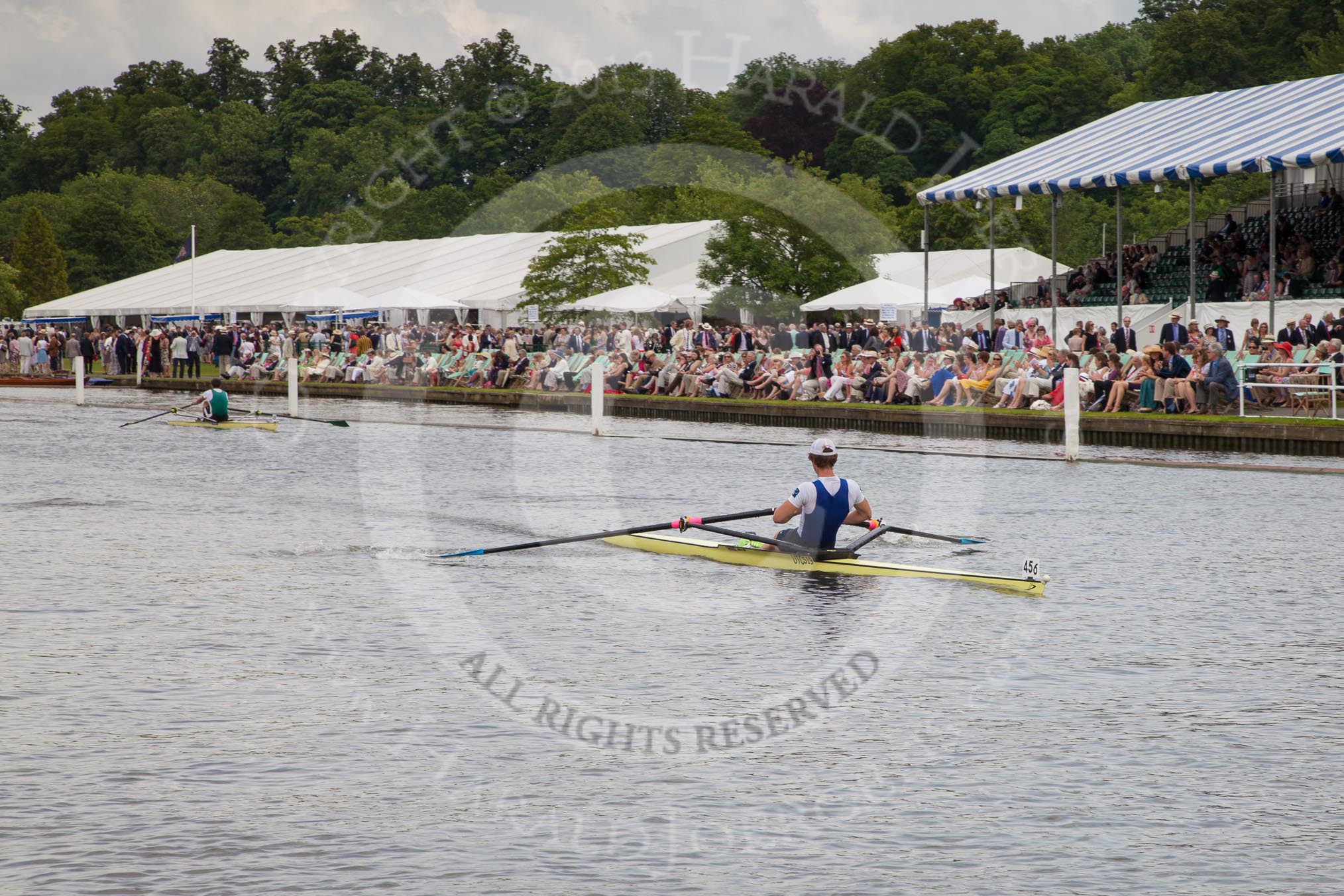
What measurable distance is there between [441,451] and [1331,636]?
1949cm

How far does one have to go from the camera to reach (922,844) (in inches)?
266

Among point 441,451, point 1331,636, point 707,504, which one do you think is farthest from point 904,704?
point 441,451

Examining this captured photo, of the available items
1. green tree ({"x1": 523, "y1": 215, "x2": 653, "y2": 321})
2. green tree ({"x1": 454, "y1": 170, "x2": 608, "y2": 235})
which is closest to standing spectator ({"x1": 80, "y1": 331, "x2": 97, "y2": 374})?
green tree ({"x1": 523, "y1": 215, "x2": 653, "y2": 321})

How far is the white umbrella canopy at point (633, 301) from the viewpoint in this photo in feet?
170

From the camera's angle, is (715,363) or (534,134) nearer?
(715,363)

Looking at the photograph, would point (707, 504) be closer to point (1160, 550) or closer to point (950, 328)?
point (1160, 550)

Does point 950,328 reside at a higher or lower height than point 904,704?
higher

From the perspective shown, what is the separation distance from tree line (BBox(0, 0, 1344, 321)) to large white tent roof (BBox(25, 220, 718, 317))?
8.91 ft

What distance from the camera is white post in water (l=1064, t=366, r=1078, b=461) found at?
83.1 ft

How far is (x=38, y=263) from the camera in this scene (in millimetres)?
106000

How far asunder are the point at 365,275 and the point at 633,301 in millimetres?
25275

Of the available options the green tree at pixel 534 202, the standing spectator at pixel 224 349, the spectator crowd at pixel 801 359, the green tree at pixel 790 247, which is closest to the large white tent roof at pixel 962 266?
the green tree at pixel 790 247

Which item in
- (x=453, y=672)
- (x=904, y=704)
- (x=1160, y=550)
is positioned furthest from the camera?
(x=1160, y=550)

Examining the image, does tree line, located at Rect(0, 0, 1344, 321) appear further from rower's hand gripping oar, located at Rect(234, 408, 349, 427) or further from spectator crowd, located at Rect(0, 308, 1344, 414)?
rower's hand gripping oar, located at Rect(234, 408, 349, 427)
